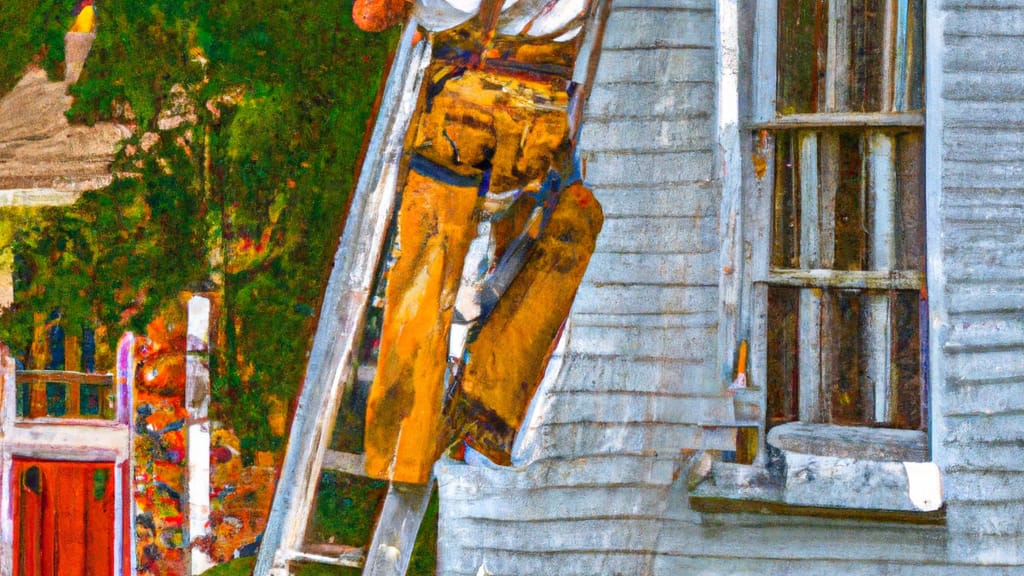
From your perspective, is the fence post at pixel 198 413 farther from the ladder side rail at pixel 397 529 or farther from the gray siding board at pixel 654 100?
the gray siding board at pixel 654 100

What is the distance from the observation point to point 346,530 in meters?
2.73

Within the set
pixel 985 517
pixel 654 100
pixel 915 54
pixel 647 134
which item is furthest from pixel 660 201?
pixel 985 517

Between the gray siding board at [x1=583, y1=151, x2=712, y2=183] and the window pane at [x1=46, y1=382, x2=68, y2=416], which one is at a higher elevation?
the gray siding board at [x1=583, y1=151, x2=712, y2=183]

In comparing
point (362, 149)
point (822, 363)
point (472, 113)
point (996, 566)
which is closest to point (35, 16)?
point (362, 149)

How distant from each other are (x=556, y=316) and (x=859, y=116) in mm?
1421

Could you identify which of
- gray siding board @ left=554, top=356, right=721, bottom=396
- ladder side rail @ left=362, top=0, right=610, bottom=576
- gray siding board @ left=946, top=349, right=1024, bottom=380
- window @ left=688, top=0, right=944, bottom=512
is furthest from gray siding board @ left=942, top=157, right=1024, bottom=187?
ladder side rail @ left=362, top=0, right=610, bottom=576

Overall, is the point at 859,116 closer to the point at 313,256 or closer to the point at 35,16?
the point at 313,256

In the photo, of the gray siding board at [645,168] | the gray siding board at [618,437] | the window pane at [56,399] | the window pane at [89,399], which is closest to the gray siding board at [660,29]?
the gray siding board at [645,168]

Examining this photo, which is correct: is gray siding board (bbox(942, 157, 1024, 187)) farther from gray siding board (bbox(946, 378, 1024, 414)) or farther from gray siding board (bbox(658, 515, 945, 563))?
gray siding board (bbox(658, 515, 945, 563))

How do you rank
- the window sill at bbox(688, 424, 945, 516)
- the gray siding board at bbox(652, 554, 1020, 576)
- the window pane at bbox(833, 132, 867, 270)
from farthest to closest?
the window pane at bbox(833, 132, 867, 270) < the gray siding board at bbox(652, 554, 1020, 576) < the window sill at bbox(688, 424, 945, 516)

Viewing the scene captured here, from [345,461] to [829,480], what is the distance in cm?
187

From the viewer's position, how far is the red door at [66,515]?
2766mm

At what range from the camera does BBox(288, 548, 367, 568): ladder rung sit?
8.90ft

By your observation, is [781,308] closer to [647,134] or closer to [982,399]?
[982,399]
